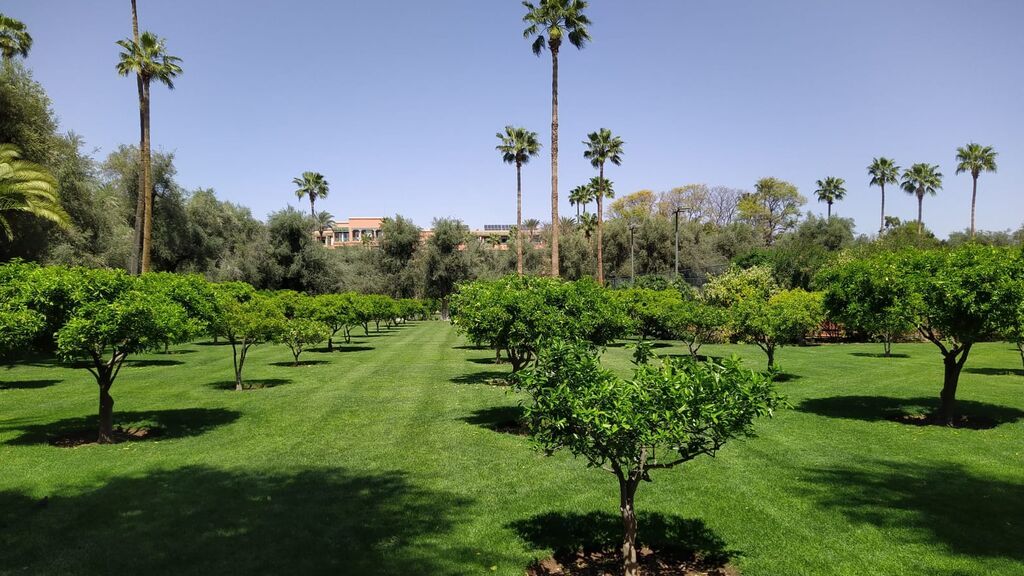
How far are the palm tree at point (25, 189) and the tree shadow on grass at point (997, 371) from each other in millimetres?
41819

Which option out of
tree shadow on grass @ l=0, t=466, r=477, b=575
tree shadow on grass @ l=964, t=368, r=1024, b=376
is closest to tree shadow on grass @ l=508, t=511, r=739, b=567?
tree shadow on grass @ l=0, t=466, r=477, b=575

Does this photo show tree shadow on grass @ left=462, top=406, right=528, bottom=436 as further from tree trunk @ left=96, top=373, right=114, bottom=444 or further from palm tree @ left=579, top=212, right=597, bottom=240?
palm tree @ left=579, top=212, right=597, bottom=240

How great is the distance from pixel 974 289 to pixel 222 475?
18041 mm

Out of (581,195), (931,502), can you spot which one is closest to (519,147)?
(581,195)

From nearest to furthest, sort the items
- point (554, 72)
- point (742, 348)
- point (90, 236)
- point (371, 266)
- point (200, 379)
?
point (200, 379), point (554, 72), point (90, 236), point (742, 348), point (371, 266)

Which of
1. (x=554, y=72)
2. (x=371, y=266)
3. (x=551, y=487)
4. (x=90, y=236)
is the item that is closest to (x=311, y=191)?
(x=371, y=266)

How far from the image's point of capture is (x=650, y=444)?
19.6ft

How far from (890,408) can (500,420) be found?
42.4ft

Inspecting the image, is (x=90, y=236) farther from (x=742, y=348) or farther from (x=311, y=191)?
(x=742, y=348)

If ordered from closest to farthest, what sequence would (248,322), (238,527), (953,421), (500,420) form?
(238,527)
(953,421)
(500,420)
(248,322)

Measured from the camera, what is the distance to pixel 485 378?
24.9m

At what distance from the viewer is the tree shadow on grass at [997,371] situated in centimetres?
2389

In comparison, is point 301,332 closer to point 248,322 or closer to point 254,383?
point 254,383

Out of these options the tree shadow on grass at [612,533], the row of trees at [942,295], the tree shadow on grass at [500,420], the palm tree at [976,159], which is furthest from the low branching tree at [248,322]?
the palm tree at [976,159]
